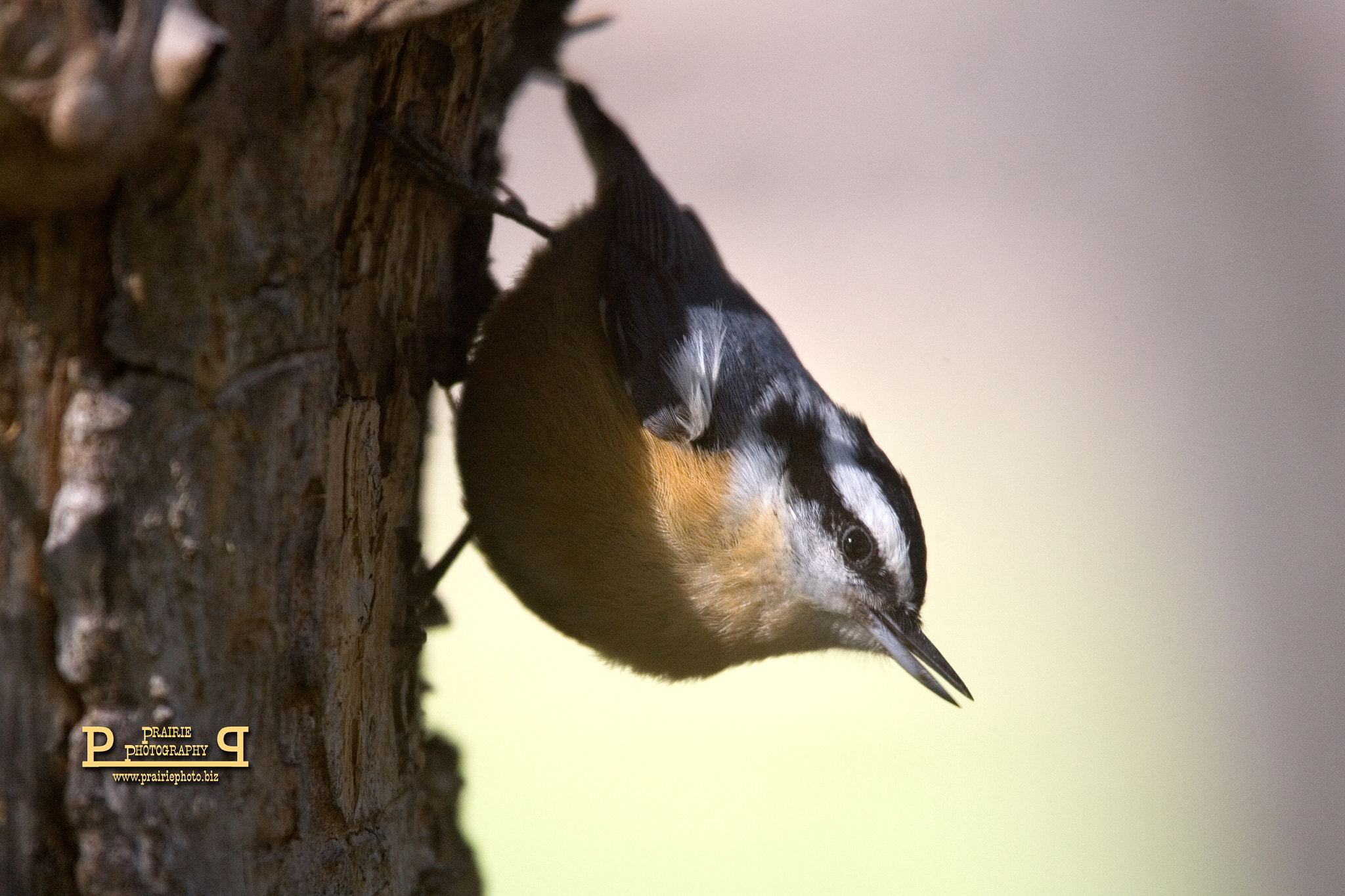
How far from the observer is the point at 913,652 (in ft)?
5.61

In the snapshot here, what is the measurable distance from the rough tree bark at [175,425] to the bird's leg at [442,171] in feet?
0.85

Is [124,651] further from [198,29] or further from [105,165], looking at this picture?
[198,29]

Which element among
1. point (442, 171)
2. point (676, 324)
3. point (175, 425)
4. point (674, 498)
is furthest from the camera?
point (676, 324)

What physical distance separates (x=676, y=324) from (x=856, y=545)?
1.70ft

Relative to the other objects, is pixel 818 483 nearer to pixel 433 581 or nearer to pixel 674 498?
pixel 674 498

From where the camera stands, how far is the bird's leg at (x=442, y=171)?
142cm

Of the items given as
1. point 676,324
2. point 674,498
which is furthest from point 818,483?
point 676,324

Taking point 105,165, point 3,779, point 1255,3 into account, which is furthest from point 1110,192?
point 3,779

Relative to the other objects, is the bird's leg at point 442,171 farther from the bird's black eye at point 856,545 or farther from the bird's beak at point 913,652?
the bird's beak at point 913,652

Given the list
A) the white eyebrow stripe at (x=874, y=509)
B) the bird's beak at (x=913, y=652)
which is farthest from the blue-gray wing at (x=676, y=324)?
the bird's beak at (x=913, y=652)

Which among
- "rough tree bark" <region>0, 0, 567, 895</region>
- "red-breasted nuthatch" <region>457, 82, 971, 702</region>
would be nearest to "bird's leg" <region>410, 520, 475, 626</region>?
"red-breasted nuthatch" <region>457, 82, 971, 702</region>

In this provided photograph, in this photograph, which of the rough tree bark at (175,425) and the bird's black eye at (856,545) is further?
the bird's black eye at (856,545)

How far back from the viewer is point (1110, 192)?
300 centimetres

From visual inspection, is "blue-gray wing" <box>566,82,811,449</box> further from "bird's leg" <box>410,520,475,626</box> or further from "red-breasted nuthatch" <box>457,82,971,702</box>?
"bird's leg" <box>410,520,475,626</box>
